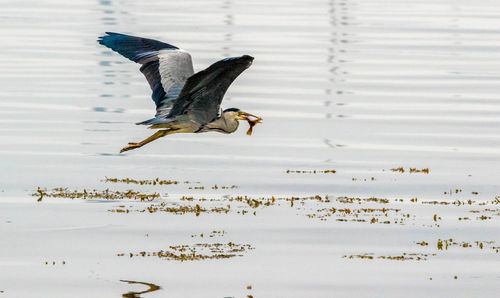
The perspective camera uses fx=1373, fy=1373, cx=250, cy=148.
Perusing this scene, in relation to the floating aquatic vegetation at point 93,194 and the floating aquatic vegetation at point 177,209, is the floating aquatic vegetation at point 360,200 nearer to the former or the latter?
the floating aquatic vegetation at point 177,209

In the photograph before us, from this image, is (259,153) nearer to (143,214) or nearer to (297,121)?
(297,121)

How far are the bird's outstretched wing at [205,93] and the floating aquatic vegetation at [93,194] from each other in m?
1.77

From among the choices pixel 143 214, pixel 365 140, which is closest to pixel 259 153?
pixel 365 140

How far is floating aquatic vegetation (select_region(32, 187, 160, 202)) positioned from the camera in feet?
53.9

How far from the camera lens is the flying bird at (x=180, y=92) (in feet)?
47.5

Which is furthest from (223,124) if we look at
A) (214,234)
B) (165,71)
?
(214,234)

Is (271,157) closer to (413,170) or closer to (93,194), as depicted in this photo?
(413,170)

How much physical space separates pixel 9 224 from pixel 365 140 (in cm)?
845

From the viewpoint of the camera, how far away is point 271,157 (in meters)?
20.1

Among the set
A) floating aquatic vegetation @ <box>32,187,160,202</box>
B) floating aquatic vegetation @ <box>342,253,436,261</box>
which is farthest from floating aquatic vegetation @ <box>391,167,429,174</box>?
floating aquatic vegetation @ <box>342,253,436,261</box>

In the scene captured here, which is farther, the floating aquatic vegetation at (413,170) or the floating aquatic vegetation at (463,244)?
the floating aquatic vegetation at (413,170)

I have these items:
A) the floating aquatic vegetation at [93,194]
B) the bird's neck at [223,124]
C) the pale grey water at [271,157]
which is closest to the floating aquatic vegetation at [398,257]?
the pale grey water at [271,157]

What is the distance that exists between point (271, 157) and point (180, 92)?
5.62 m

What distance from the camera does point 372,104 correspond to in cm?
2680
